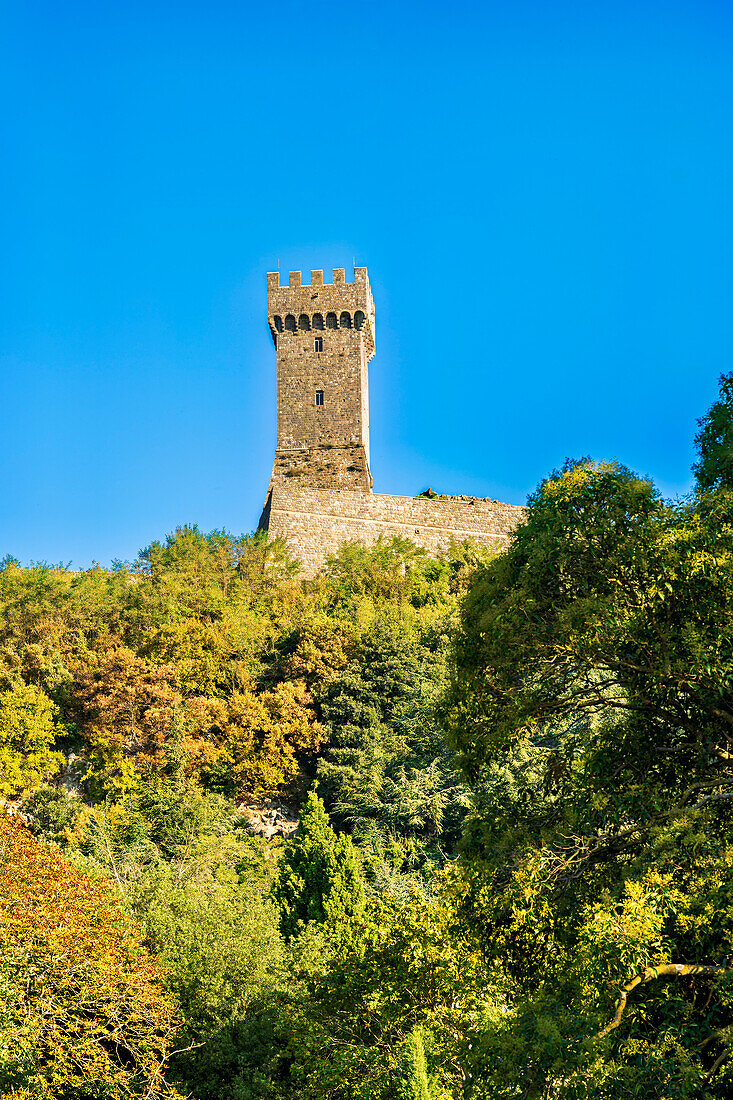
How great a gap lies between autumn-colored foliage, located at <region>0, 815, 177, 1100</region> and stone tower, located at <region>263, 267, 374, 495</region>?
26.3 m

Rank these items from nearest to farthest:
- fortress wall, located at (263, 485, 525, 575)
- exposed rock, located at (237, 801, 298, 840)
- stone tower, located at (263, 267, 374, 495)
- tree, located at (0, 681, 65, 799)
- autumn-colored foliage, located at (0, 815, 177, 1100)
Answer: autumn-colored foliage, located at (0, 815, 177, 1100)
tree, located at (0, 681, 65, 799)
exposed rock, located at (237, 801, 298, 840)
fortress wall, located at (263, 485, 525, 575)
stone tower, located at (263, 267, 374, 495)

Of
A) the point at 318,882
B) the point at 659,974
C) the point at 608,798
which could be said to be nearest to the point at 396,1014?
the point at 608,798

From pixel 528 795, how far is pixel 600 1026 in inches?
106

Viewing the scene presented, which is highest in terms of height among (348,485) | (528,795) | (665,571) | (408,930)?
(348,485)

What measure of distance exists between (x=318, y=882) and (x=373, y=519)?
17549 millimetres

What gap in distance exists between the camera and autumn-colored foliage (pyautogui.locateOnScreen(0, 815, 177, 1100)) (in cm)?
1154

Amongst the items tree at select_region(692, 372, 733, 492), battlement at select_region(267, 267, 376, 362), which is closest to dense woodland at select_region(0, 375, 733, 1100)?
tree at select_region(692, 372, 733, 492)

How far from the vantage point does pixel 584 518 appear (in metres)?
8.37

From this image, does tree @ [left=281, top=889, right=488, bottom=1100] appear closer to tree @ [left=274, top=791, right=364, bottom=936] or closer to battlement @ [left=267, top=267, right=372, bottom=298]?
tree @ [left=274, top=791, right=364, bottom=936]

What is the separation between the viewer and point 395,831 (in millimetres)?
20359

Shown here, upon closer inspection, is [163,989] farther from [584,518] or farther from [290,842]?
[584,518]

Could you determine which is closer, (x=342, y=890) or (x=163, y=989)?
(x=163, y=989)

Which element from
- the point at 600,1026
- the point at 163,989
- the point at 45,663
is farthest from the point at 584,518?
the point at 45,663

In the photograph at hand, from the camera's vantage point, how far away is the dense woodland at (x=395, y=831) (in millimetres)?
7516
